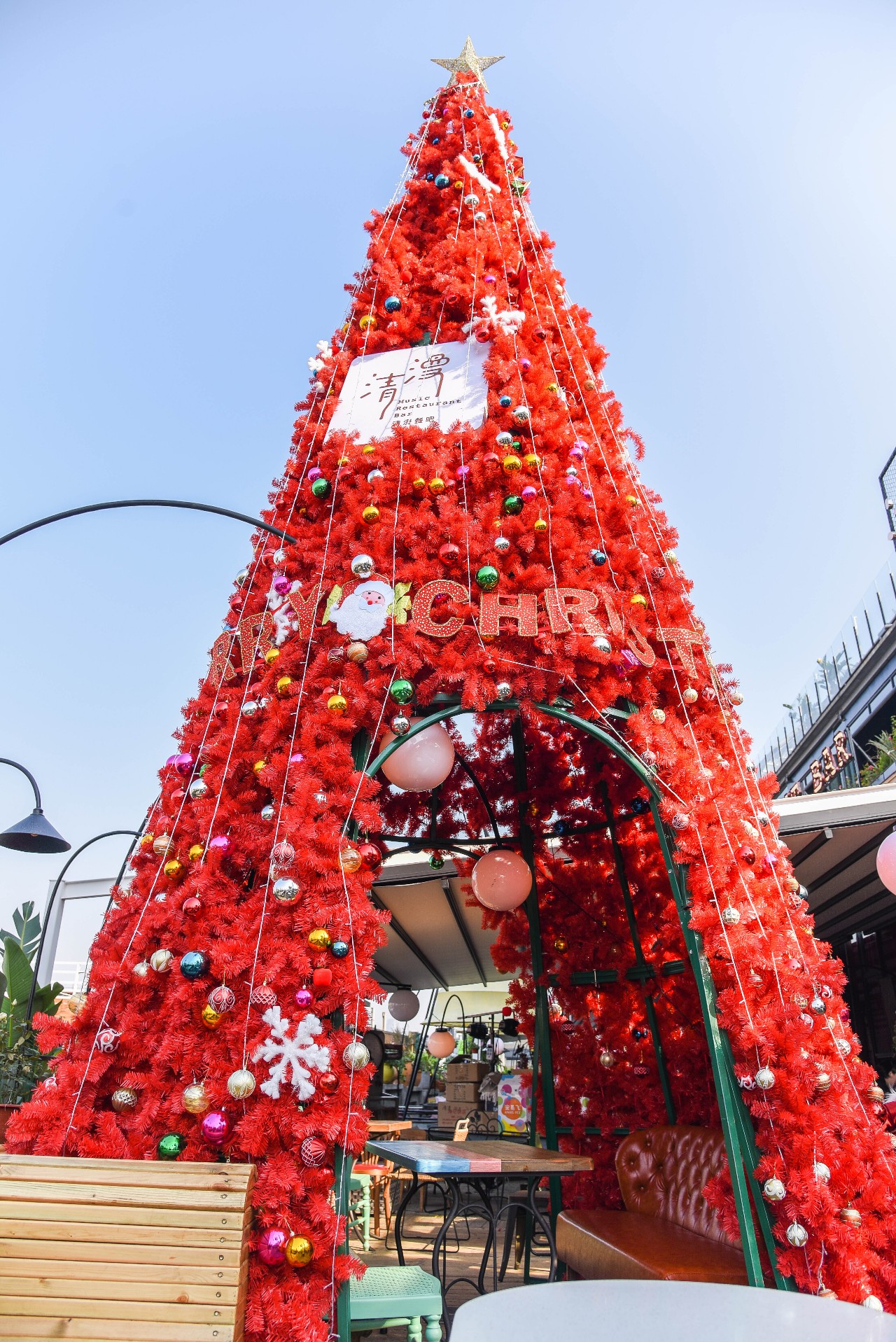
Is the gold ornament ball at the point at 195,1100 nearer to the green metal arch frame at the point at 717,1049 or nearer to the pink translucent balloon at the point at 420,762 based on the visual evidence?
the green metal arch frame at the point at 717,1049

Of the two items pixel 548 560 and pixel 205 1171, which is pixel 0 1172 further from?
pixel 548 560

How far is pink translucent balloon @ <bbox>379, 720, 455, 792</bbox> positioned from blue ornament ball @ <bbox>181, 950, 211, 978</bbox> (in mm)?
1473

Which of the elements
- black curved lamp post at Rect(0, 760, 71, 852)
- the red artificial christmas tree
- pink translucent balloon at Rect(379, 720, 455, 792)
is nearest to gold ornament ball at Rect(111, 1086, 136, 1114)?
the red artificial christmas tree

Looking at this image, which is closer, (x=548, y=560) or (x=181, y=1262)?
(x=181, y=1262)

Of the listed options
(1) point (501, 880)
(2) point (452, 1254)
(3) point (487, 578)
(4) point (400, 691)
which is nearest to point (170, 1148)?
(4) point (400, 691)

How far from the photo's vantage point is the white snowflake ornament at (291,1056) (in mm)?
2867

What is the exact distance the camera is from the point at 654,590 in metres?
4.24

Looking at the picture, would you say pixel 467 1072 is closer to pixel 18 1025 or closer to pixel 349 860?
pixel 18 1025

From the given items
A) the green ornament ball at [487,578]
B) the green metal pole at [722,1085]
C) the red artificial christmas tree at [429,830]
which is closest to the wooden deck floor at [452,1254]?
the red artificial christmas tree at [429,830]

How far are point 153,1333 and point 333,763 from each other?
198cm

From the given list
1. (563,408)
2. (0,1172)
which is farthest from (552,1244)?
(563,408)

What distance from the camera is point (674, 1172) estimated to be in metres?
4.40

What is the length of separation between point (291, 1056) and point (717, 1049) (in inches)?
69.5

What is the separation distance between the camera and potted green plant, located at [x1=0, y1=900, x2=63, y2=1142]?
23.8 ft
